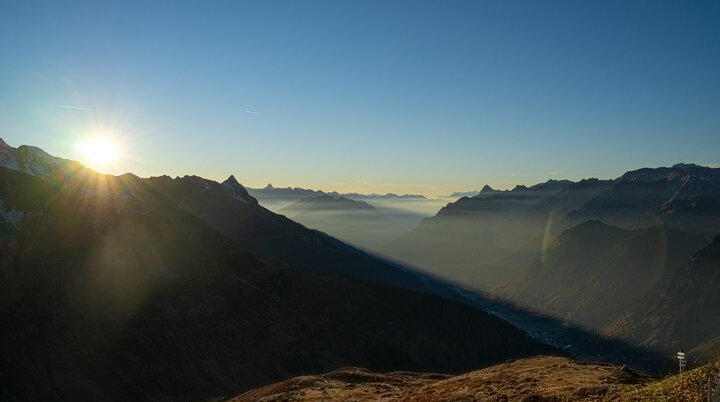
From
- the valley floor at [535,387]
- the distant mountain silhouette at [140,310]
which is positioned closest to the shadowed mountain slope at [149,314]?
the distant mountain silhouette at [140,310]

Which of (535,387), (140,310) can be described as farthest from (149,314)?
(535,387)

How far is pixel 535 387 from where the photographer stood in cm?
4094

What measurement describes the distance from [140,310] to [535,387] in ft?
420

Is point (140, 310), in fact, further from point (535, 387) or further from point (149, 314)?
point (535, 387)

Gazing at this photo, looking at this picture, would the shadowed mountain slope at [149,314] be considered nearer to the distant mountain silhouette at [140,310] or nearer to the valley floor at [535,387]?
the distant mountain silhouette at [140,310]

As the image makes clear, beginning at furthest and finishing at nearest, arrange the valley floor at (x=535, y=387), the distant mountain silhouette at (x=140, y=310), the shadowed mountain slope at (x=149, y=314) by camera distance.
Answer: the distant mountain silhouette at (x=140, y=310)
the shadowed mountain slope at (x=149, y=314)
the valley floor at (x=535, y=387)

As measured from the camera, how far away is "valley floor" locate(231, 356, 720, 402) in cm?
2519

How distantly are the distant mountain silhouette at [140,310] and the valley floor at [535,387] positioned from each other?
175ft

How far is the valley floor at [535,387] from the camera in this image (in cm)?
2519

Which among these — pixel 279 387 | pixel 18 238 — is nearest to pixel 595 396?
pixel 279 387

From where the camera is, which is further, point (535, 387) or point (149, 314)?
point (149, 314)

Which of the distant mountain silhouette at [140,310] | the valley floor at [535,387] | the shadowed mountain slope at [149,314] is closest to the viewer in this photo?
the valley floor at [535,387]

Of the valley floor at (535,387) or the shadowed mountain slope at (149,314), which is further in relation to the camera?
the shadowed mountain slope at (149,314)

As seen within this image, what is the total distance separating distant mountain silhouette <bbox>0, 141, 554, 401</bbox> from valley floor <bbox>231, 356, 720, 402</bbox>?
5321cm
